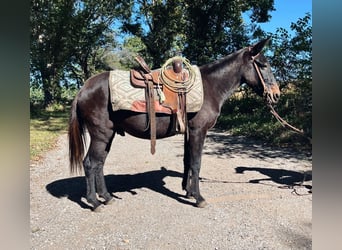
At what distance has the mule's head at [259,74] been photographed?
4.14 metres

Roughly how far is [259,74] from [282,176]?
2.32 metres

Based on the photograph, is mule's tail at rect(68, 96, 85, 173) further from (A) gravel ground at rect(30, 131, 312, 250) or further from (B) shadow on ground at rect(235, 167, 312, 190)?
(B) shadow on ground at rect(235, 167, 312, 190)

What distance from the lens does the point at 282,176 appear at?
18.4ft

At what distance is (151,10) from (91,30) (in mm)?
4239

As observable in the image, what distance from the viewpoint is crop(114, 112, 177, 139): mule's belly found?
13.2ft

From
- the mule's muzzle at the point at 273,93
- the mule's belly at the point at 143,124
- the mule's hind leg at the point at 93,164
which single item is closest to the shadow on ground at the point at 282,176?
the mule's muzzle at the point at 273,93

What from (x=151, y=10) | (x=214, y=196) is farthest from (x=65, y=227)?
(x=151, y=10)

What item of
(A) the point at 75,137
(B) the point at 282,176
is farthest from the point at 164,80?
(B) the point at 282,176

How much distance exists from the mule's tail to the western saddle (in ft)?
2.88

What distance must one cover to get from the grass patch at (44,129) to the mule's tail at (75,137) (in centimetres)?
325

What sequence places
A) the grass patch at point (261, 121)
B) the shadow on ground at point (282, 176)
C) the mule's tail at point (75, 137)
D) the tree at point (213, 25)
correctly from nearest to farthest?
the mule's tail at point (75, 137), the shadow on ground at point (282, 176), the grass patch at point (261, 121), the tree at point (213, 25)

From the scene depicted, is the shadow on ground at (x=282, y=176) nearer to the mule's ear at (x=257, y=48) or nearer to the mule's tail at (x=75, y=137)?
the mule's ear at (x=257, y=48)

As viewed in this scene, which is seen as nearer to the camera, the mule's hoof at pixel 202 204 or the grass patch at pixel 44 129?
the mule's hoof at pixel 202 204
